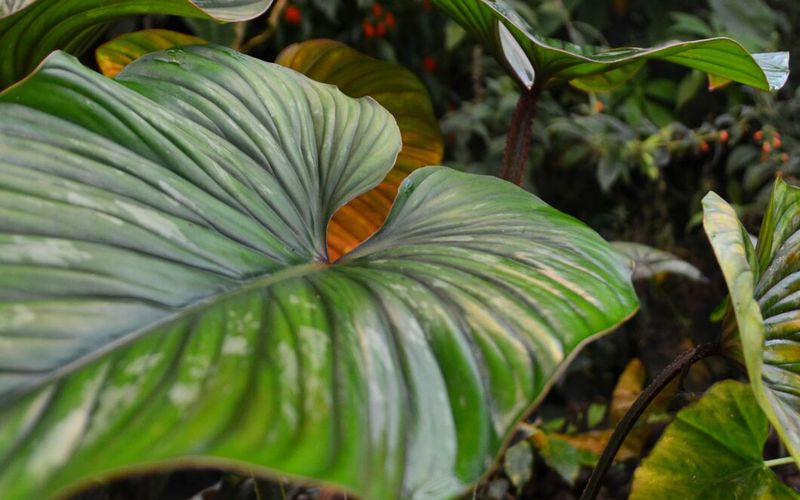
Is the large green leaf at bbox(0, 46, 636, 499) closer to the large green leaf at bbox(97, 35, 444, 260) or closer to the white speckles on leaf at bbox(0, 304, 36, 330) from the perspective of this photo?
the white speckles on leaf at bbox(0, 304, 36, 330)

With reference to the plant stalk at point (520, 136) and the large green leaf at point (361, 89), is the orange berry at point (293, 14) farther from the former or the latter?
the plant stalk at point (520, 136)

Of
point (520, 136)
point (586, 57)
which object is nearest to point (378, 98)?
point (520, 136)

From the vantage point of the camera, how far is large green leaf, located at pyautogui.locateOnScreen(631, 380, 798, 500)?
66cm

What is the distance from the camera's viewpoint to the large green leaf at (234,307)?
29 centimetres

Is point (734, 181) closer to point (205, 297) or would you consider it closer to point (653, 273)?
point (653, 273)

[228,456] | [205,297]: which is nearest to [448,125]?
[205,297]

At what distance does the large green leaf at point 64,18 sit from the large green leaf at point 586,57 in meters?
0.23

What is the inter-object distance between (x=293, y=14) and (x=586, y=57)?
1195mm

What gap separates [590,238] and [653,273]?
0.76 m

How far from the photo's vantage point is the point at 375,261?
49 centimetres

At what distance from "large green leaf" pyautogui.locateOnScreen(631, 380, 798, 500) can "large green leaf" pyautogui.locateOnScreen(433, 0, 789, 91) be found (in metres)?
0.30

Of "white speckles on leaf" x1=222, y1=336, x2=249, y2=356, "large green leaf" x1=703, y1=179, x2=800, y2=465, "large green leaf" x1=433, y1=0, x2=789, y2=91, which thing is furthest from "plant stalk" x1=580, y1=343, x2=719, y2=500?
"white speckles on leaf" x1=222, y1=336, x2=249, y2=356

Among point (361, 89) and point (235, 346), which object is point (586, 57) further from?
point (235, 346)

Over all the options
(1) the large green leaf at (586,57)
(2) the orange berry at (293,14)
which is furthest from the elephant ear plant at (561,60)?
(2) the orange berry at (293,14)
